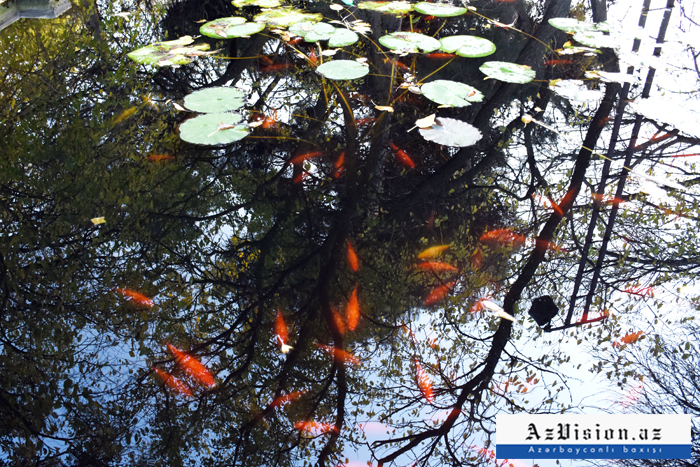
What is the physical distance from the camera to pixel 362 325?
149 cm

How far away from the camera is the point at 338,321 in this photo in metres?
1.49

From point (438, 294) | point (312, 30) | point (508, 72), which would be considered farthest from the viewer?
point (312, 30)

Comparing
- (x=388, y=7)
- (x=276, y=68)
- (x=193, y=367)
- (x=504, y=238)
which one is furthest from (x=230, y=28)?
(x=193, y=367)

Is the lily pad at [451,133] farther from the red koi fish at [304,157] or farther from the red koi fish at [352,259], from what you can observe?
the red koi fish at [352,259]

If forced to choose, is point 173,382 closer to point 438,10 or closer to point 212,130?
point 212,130

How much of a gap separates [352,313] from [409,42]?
5.69 ft

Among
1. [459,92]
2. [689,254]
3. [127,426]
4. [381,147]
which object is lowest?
[127,426]

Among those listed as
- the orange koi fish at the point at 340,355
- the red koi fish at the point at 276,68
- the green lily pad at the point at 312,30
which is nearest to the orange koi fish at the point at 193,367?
the orange koi fish at the point at 340,355

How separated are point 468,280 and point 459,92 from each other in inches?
40.0

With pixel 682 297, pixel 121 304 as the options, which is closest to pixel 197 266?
pixel 121 304

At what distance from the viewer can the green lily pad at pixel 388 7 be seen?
2.97m

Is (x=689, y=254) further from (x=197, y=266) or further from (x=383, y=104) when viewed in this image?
(x=197, y=266)

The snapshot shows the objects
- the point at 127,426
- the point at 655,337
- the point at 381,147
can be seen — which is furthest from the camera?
the point at 381,147

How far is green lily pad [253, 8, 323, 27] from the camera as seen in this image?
2965 millimetres
